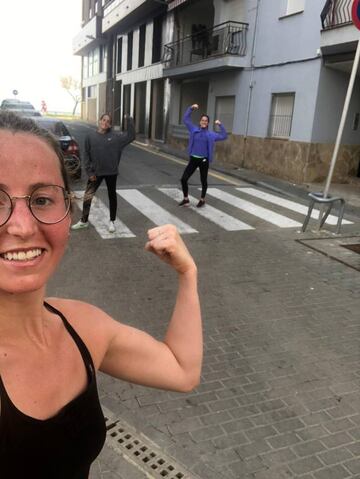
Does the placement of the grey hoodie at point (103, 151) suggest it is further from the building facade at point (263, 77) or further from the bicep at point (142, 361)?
the building facade at point (263, 77)

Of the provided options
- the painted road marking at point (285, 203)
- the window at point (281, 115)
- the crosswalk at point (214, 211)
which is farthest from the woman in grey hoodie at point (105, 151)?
the window at point (281, 115)

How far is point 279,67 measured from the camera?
1423 centimetres

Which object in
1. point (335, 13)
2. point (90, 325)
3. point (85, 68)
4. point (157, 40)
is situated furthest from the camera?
point (85, 68)

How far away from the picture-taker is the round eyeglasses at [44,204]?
1.10m

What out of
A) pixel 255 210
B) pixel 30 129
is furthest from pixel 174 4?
pixel 30 129

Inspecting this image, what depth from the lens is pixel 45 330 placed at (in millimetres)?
1341

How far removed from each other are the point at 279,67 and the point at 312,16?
194cm

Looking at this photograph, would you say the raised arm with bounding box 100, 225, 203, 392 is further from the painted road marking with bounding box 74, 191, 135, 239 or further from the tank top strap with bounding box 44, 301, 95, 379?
the painted road marking with bounding box 74, 191, 135, 239

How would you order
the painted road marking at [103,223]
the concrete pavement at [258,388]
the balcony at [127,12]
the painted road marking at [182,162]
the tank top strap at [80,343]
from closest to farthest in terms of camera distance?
the tank top strap at [80,343]
the concrete pavement at [258,388]
the painted road marking at [103,223]
the painted road marking at [182,162]
the balcony at [127,12]

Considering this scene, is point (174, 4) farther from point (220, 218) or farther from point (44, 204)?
point (44, 204)

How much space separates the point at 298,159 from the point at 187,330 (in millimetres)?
12516

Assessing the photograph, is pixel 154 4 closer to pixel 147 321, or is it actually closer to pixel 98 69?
pixel 98 69

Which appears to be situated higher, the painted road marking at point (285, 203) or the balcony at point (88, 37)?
the balcony at point (88, 37)

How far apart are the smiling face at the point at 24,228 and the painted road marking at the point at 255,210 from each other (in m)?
7.56
